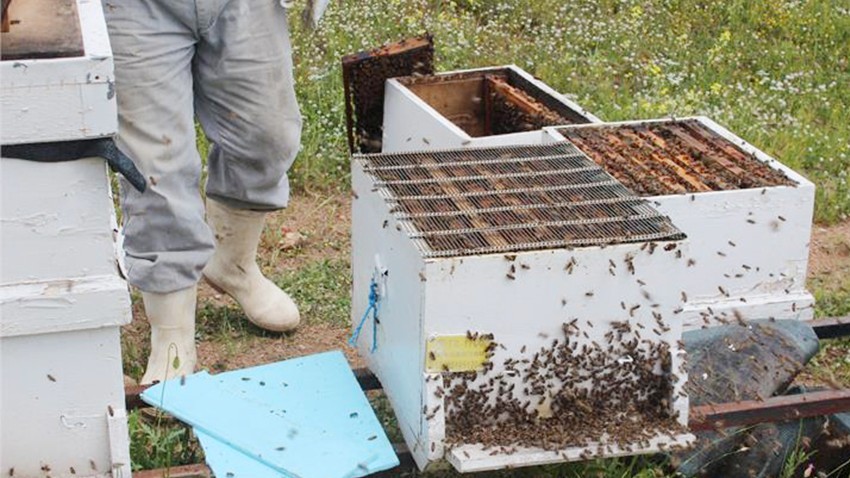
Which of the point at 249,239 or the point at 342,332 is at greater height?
the point at 249,239

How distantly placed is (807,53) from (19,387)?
4950 mm

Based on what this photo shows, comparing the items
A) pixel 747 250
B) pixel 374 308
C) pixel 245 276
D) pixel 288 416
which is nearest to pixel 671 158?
pixel 747 250

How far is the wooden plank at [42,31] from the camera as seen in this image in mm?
2215

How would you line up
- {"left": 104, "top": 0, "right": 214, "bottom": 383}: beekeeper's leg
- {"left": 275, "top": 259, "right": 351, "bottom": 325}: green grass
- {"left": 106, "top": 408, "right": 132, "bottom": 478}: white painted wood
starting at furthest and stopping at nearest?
1. {"left": 275, "top": 259, "right": 351, "bottom": 325}: green grass
2. {"left": 104, "top": 0, "right": 214, "bottom": 383}: beekeeper's leg
3. {"left": 106, "top": 408, "right": 132, "bottom": 478}: white painted wood

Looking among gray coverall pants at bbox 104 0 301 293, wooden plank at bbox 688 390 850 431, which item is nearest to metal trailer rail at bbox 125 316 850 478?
wooden plank at bbox 688 390 850 431

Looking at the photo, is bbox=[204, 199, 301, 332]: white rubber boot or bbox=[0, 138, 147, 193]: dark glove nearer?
bbox=[0, 138, 147, 193]: dark glove

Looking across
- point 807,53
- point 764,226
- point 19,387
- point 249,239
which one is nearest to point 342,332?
point 249,239

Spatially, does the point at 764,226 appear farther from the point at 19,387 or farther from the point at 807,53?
the point at 807,53

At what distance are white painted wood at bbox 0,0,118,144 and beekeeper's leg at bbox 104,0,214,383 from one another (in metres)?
0.81

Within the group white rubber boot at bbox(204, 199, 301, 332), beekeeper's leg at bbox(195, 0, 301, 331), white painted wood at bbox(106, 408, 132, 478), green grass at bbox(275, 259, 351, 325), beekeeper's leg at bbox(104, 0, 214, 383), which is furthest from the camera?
green grass at bbox(275, 259, 351, 325)

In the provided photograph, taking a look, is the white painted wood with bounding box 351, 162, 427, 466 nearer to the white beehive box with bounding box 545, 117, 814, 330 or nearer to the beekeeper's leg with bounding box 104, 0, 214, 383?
the beekeeper's leg with bounding box 104, 0, 214, 383

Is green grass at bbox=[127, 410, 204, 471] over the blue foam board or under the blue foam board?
Answer: under

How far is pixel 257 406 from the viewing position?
285cm

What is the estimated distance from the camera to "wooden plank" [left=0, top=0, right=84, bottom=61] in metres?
2.21
